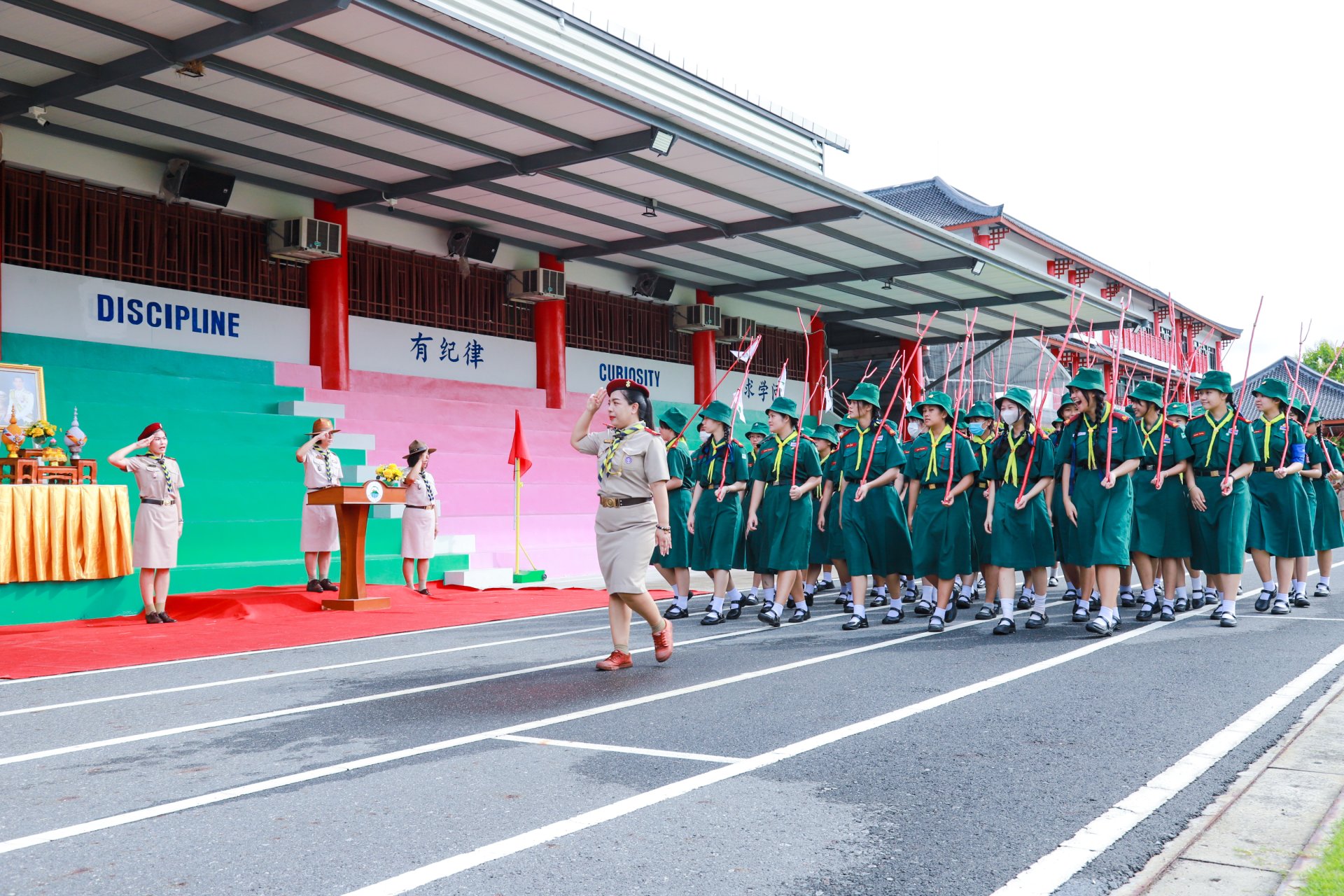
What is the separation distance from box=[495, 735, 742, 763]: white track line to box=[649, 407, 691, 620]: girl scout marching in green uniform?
4597 millimetres

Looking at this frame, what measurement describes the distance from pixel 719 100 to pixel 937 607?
12503 millimetres

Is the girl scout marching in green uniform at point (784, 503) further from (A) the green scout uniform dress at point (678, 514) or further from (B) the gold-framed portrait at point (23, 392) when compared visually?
(B) the gold-framed portrait at point (23, 392)

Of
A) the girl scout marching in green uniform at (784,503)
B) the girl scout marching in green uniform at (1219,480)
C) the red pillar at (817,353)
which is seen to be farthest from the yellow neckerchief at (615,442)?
the red pillar at (817,353)

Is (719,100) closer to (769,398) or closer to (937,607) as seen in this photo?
(769,398)

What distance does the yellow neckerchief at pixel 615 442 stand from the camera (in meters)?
6.68

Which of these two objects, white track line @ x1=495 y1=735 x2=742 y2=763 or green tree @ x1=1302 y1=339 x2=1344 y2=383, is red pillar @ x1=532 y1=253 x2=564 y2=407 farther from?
green tree @ x1=1302 y1=339 x2=1344 y2=383

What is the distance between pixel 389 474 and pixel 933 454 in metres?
5.38

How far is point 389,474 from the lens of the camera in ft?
37.0

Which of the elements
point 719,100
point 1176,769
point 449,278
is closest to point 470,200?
point 449,278

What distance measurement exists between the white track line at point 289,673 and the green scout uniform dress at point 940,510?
98.8 inches

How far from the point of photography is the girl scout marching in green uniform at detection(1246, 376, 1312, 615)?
912 cm

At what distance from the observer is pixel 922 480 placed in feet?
29.0

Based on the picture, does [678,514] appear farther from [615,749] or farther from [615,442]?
[615,749]

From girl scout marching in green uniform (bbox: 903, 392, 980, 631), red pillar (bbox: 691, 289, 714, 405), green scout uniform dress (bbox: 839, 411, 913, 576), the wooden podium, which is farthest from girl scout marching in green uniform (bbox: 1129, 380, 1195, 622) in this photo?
red pillar (bbox: 691, 289, 714, 405)
